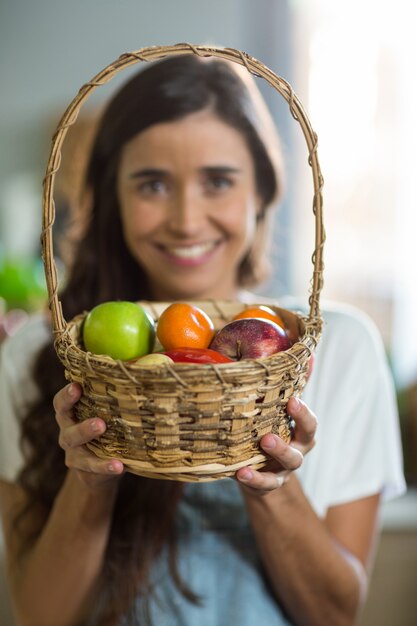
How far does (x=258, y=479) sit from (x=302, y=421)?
0.29ft

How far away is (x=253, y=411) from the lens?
70 cm

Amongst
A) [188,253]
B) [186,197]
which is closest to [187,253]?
[188,253]

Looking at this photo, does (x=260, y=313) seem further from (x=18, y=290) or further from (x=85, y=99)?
A: (x=18, y=290)

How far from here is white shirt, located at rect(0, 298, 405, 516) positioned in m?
1.28

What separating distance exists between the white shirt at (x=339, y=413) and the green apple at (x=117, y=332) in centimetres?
53

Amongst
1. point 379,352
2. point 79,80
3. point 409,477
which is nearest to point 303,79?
point 79,80

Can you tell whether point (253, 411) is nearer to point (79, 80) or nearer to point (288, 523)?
point (288, 523)

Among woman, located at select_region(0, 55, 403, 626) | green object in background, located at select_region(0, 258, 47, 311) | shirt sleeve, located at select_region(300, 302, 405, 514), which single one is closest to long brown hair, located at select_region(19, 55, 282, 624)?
woman, located at select_region(0, 55, 403, 626)

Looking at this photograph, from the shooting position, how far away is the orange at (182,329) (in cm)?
81

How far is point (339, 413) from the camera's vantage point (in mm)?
1306

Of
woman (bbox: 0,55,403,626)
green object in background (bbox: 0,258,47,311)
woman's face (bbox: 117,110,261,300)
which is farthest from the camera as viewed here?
green object in background (bbox: 0,258,47,311)

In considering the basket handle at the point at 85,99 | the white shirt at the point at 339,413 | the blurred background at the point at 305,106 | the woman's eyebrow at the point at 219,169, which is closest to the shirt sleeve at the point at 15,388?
the white shirt at the point at 339,413

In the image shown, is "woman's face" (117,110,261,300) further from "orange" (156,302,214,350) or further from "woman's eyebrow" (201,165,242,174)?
"orange" (156,302,214,350)

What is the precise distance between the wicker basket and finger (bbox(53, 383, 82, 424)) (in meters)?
0.01
